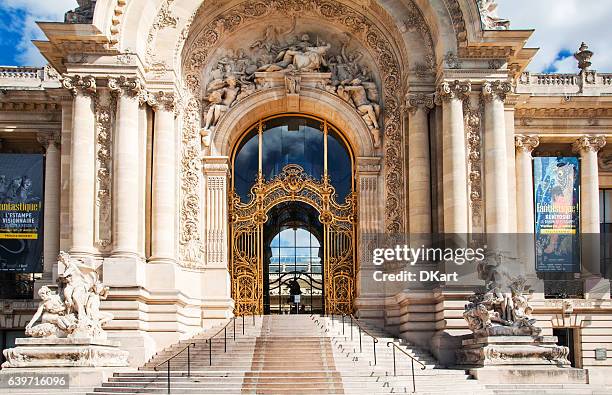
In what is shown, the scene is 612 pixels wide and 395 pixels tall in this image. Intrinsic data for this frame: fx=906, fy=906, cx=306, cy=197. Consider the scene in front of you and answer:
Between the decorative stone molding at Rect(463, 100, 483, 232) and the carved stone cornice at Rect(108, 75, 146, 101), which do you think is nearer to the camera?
the carved stone cornice at Rect(108, 75, 146, 101)

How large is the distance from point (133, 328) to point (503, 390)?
1017 cm

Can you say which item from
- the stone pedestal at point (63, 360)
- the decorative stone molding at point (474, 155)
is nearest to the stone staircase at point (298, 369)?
the stone pedestal at point (63, 360)

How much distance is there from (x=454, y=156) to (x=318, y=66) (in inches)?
251

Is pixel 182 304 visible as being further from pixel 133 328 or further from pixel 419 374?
pixel 419 374

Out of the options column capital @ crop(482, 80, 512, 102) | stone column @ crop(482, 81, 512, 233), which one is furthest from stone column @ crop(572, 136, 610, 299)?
column capital @ crop(482, 80, 512, 102)

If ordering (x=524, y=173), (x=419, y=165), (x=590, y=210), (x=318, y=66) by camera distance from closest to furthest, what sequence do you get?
(x=419, y=165) → (x=318, y=66) → (x=524, y=173) → (x=590, y=210)

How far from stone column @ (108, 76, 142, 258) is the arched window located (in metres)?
5.51

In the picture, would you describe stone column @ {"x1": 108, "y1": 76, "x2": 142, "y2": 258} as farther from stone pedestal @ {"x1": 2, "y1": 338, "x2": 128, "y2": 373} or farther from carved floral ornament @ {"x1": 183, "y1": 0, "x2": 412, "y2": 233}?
stone pedestal @ {"x1": 2, "y1": 338, "x2": 128, "y2": 373}

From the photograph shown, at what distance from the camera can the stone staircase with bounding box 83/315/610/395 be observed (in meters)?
21.0

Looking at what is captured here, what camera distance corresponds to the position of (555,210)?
103 feet

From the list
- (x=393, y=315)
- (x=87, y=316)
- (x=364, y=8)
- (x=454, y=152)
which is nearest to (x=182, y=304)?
(x=87, y=316)

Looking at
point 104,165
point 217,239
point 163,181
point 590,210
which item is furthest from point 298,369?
point 590,210

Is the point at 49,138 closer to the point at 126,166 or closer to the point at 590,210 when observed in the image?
the point at 126,166

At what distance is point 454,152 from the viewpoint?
89.5 ft
